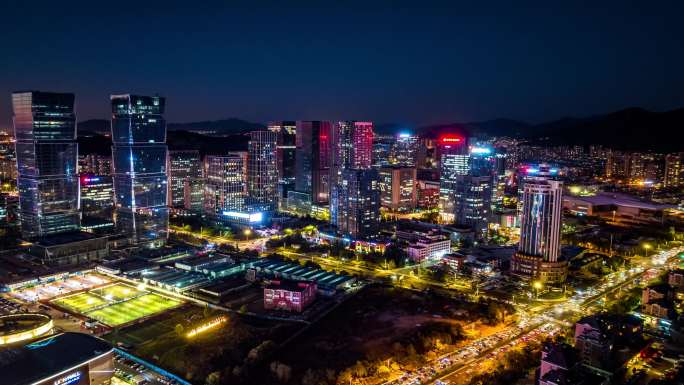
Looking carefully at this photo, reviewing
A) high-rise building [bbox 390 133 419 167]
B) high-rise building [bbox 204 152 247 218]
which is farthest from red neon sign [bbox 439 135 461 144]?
high-rise building [bbox 204 152 247 218]

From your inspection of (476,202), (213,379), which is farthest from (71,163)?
A: (476,202)

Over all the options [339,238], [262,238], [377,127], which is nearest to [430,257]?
[339,238]

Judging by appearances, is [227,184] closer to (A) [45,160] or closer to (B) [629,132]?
(A) [45,160]

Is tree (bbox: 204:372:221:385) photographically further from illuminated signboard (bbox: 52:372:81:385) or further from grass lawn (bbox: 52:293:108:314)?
grass lawn (bbox: 52:293:108:314)

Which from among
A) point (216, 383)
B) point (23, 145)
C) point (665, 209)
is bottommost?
point (216, 383)

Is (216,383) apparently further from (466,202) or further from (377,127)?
(377,127)

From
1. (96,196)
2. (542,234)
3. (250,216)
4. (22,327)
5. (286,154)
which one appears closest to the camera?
(22,327)
